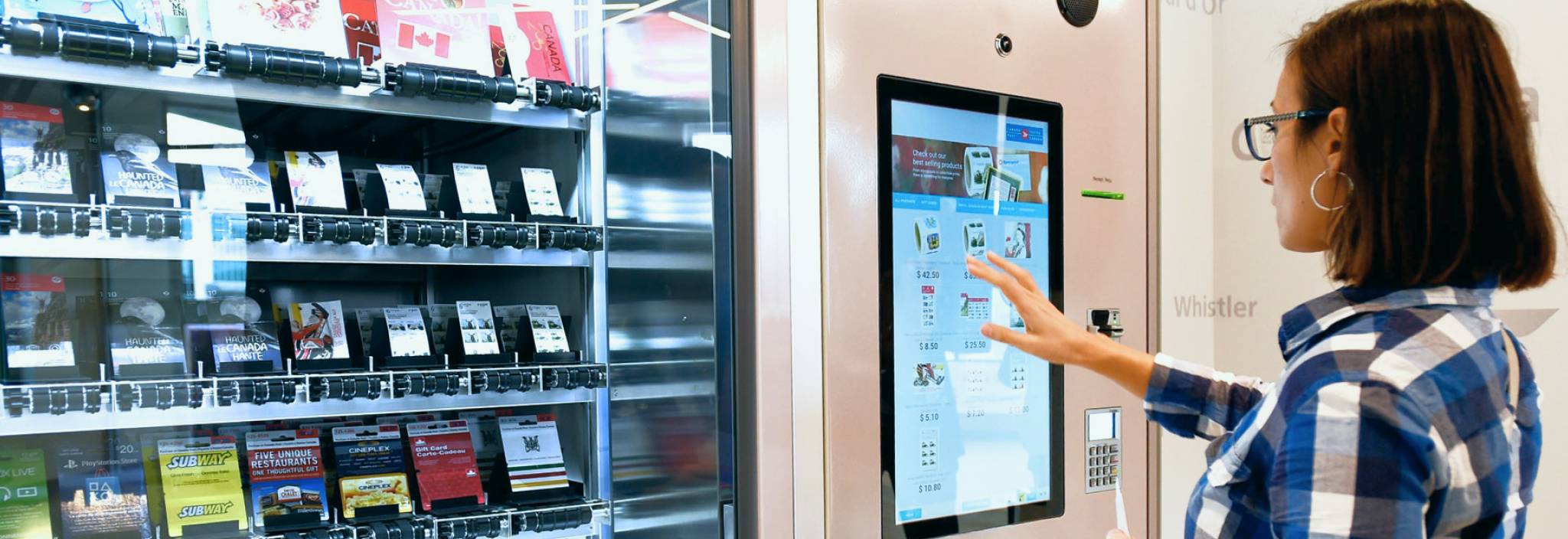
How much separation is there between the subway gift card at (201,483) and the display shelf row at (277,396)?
0.29 ft

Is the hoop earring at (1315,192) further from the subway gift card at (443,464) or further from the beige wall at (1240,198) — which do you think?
the subway gift card at (443,464)

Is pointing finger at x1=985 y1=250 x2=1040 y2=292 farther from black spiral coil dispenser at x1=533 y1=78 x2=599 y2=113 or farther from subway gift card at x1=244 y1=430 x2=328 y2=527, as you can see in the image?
subway gift card at x1=244 y1=430 x2=328 y2=527

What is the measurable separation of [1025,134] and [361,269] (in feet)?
4.01

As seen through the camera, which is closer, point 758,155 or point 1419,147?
point 1419,147

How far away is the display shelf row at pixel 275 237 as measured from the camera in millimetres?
1506

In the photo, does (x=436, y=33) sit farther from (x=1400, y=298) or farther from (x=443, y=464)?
(x=1400, y=298)

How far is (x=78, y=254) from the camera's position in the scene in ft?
5.03

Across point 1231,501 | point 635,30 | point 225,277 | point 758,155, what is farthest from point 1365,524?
point 225,277

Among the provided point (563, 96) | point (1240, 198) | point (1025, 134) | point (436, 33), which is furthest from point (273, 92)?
point (1240, 198)

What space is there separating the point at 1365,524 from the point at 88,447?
169 cm

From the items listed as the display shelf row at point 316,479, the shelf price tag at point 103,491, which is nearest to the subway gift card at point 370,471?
the display shelf row at point 316,479

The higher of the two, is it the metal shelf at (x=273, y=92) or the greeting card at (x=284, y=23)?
the greeting card at (x=284, y=23)

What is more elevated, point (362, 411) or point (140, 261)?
point (140, 261)

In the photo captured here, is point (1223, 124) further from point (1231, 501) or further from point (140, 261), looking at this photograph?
point (140, 261)
